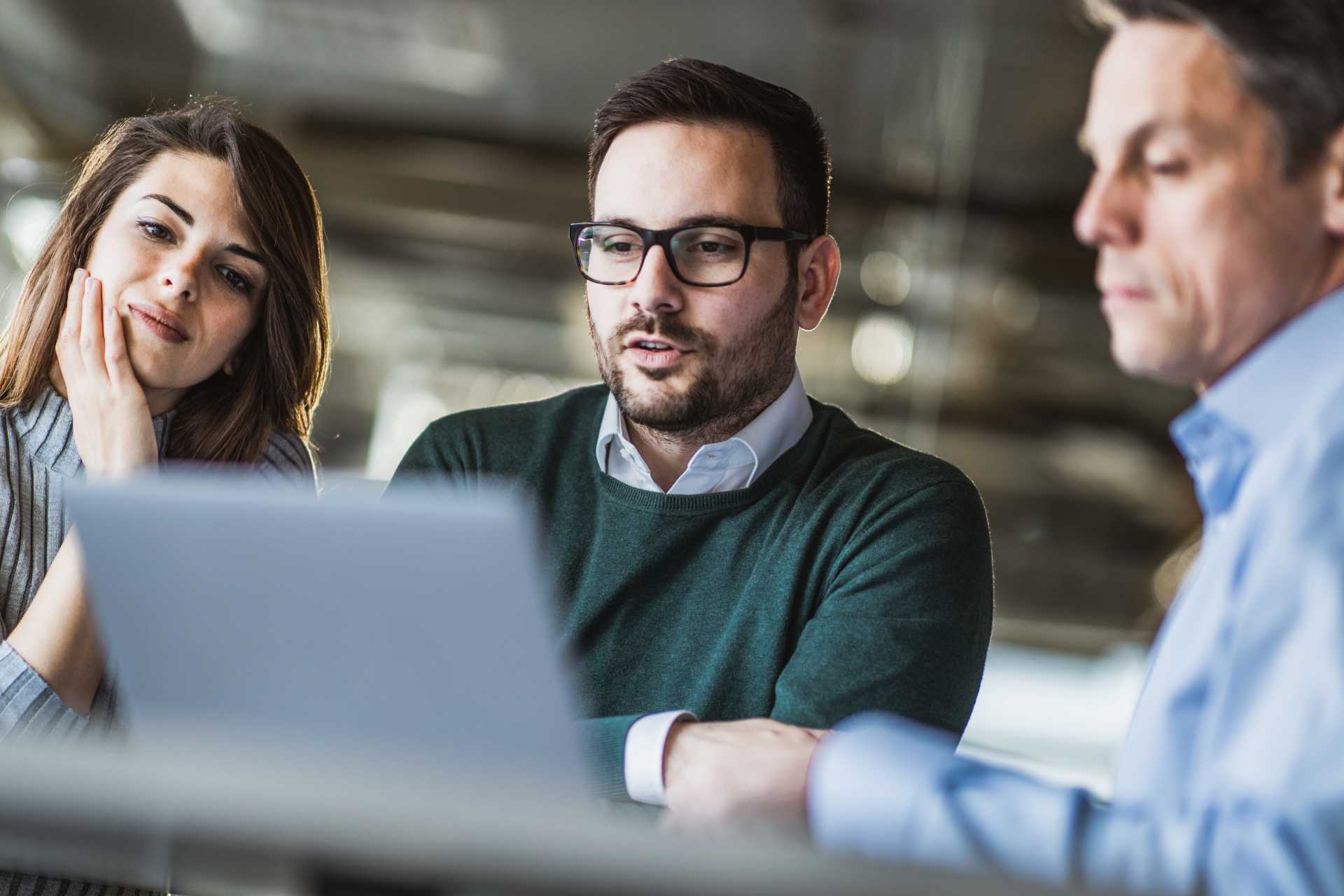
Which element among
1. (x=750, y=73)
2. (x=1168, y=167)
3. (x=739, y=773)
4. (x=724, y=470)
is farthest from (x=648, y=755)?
(x=750, y=73)

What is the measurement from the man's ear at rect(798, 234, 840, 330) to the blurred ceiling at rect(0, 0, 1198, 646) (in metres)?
3.55

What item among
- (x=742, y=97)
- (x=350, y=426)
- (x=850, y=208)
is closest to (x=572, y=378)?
(x=350, y=426)

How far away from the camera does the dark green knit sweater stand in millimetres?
1310

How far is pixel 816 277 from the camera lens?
5.62 ft

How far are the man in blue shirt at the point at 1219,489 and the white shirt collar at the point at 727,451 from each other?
58cm

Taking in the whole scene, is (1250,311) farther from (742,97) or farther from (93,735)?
(93,735)

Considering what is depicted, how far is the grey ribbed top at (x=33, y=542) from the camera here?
1.32 meters

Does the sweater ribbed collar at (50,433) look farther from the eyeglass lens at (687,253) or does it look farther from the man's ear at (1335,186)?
the man's ear at (1335,186)

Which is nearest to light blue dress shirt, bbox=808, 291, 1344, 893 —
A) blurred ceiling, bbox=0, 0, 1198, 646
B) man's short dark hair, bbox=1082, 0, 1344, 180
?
man's short dark hair, bbox=1082, 0, 1344, 180

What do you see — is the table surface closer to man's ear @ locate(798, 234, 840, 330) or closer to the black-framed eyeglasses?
the black-framed eyeglasses

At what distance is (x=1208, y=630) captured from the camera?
0.78m

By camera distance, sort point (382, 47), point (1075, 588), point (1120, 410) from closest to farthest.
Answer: point (382, 47) → point (1120, 410) → point (1075, 588)

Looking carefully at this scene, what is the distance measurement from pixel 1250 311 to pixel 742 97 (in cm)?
84

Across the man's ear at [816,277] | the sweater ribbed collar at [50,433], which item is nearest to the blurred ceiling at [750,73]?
the man's ear at [816,277]
